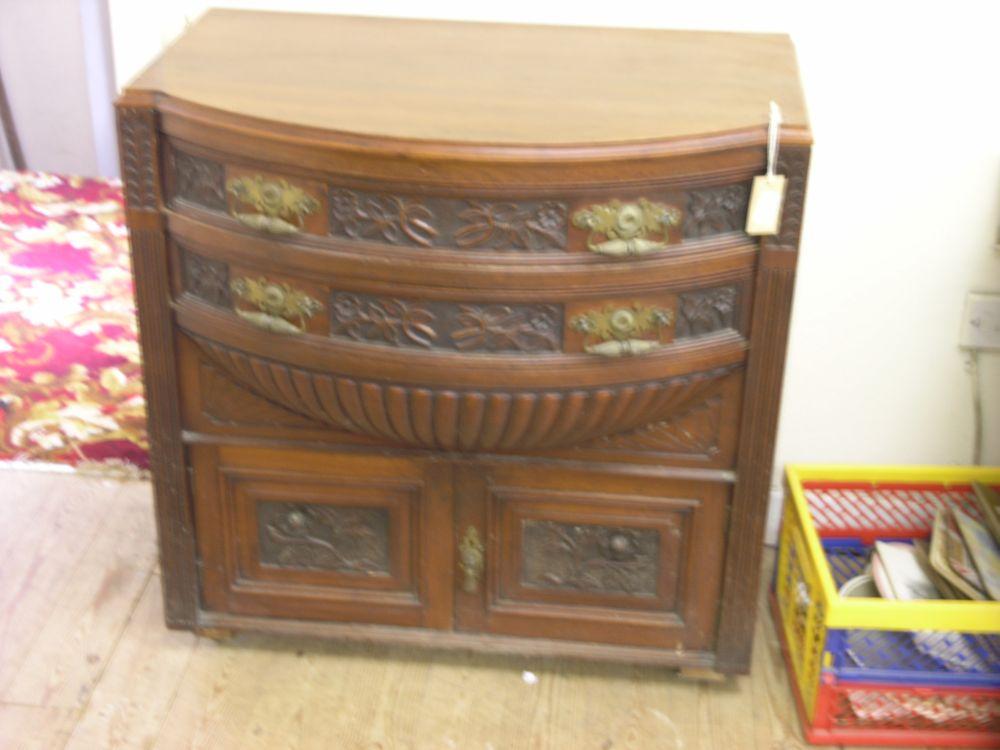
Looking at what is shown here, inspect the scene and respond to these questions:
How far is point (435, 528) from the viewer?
184 centimetres

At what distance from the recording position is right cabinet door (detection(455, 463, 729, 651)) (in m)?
1.79

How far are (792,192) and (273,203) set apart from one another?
638 millimetres

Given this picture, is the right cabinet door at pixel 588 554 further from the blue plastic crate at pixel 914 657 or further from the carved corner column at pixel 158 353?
the carved corner column at pixel 158 353

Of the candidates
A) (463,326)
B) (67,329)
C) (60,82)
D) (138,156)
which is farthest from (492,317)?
(60,82)

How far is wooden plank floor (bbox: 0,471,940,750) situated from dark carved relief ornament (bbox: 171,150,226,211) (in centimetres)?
75

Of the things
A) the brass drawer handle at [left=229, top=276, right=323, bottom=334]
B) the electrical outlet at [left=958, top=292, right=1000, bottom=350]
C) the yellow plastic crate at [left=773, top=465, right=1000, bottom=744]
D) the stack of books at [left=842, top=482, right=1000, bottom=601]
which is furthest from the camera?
the electrical outlet at [left=958, top=292, right=1000, bottom=350]

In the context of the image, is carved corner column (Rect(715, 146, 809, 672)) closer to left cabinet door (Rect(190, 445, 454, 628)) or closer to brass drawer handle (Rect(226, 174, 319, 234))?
left cabinet door (Rect(190, 445, 454, 628))

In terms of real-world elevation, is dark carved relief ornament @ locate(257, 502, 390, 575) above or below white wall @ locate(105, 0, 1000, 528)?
below

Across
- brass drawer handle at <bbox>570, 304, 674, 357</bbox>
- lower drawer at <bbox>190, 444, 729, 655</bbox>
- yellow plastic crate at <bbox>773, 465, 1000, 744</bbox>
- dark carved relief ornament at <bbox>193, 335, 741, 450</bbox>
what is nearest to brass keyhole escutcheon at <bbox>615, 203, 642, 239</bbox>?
brass drawer handle at <bbox>570, 304, 674, 357</bbox>

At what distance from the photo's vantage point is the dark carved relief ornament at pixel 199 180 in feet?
5.31

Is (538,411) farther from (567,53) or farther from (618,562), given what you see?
(567,53)

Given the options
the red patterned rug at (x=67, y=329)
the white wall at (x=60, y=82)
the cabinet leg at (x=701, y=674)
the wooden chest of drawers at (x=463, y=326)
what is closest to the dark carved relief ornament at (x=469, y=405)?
the wooden chest of drawers at (x=463, y=326)

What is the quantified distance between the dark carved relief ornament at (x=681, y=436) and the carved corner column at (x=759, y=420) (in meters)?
0.04

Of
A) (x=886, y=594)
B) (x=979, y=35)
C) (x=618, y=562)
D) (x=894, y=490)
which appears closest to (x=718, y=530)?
→ (x=618, y=562)
